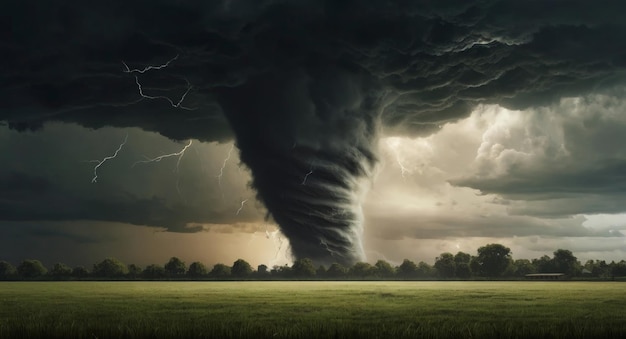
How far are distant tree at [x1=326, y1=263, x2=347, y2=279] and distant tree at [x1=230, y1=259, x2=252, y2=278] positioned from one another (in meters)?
26.0

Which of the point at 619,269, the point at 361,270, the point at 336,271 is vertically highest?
the point at 619,269

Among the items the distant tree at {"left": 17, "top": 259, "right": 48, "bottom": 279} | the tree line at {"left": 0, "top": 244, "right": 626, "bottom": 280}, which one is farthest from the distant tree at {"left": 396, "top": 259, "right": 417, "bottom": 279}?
the distant tree at {"left": 17, "top": 259, "right": 48, "bottom": 279}

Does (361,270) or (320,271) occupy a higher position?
(361,270)

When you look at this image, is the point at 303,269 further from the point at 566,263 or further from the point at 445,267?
the point at 566,263

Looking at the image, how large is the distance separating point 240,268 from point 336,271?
30.7 m

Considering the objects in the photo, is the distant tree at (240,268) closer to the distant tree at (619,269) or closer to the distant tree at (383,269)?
the distant tree at (383,269)

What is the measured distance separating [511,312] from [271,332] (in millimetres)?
17069

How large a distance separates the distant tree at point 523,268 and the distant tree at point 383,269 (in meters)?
35.4

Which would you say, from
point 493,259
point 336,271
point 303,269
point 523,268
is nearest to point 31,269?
point 303,269

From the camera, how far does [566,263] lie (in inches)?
6048

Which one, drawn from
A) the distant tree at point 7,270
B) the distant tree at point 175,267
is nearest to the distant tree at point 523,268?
the distant tree at point 175,267

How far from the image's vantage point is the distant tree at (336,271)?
135750 mm

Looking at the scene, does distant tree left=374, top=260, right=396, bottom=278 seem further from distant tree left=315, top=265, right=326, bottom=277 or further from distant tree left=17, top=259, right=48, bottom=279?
distant tree left=17, top=259, right=48, bottom=279

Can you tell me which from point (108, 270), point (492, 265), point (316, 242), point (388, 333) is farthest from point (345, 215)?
point (388, 333)
